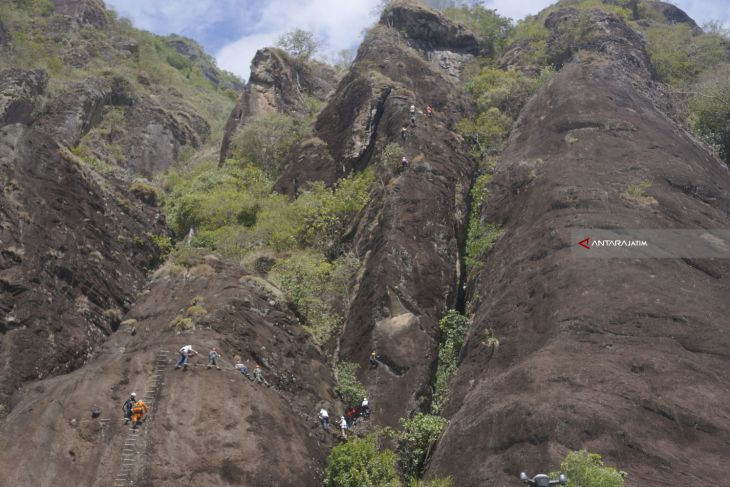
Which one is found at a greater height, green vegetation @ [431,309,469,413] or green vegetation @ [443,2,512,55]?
green vegetation @ [443,2,512,55]

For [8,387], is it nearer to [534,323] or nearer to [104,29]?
[534,323]

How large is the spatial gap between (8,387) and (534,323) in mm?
18882

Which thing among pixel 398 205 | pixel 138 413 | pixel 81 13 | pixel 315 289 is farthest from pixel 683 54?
pixel 81 13

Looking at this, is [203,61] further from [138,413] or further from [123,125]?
[138,413]

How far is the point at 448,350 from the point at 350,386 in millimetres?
4558

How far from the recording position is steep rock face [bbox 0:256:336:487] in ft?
63.2

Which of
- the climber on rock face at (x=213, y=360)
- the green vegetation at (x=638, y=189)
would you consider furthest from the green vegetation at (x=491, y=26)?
the climber on rock face at (x=213, y=360)

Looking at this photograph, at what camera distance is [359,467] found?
2162 cm

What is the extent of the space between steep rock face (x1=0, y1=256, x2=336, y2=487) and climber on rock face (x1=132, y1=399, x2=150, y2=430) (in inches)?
9.7

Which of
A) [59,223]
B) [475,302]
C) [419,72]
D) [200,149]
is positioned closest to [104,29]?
[200,149]

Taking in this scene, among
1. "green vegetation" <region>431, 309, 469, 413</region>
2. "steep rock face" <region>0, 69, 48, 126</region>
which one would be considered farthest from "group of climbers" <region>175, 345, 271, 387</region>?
"steep rock face" <region>0, 69, 48, 126</region>

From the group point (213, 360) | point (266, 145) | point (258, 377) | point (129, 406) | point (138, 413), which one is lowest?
point (138, 413)

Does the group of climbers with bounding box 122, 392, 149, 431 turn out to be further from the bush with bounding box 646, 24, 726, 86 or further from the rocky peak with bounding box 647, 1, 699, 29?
the rocky peak with bounding box 647, 1, 699, 29

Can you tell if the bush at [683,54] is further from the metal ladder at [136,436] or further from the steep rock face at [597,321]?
the metal ladder at [136,436]
